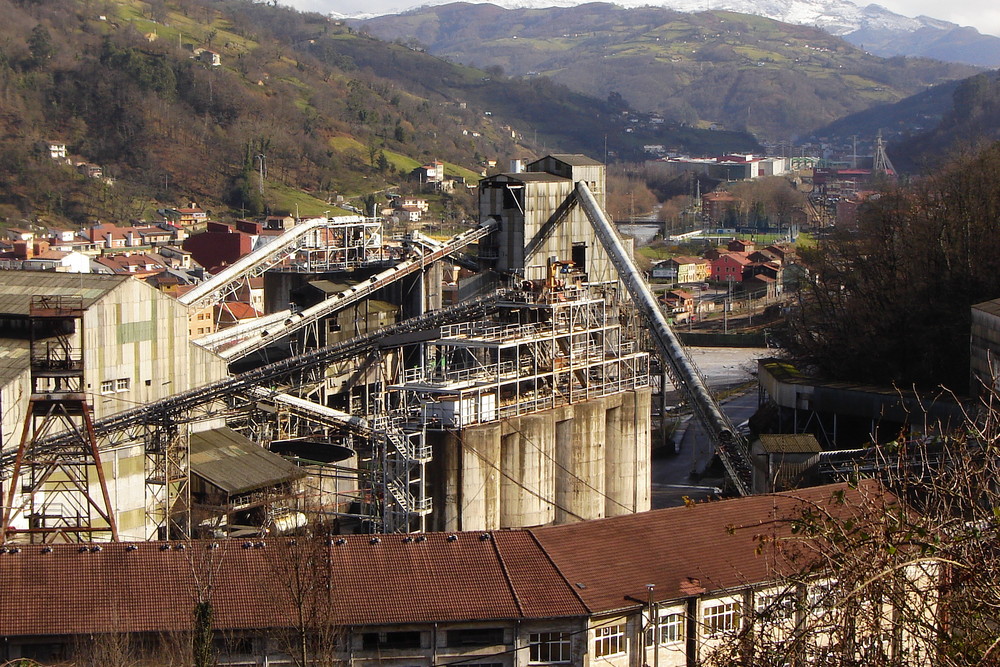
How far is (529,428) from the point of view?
113 ft

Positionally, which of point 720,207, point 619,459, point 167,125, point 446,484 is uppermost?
point 167,125

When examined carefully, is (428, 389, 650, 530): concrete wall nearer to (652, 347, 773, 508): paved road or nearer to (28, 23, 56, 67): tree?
(652, 347, 773, 508): paved road

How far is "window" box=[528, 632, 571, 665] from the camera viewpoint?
72.5 ft

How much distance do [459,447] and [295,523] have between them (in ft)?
12.1

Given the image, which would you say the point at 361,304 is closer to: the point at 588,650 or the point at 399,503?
the point at 399,503

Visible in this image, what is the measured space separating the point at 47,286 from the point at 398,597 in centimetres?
1372

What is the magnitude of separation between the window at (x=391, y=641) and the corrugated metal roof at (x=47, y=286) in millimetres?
11899

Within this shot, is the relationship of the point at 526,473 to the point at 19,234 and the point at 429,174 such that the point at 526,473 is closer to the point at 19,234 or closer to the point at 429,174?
the point at 19,234

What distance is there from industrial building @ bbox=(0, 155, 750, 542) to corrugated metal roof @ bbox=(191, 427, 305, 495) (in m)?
0.07

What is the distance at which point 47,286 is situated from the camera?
32.3m

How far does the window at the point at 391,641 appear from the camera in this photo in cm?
2194

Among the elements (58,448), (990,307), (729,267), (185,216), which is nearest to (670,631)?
(58,448)

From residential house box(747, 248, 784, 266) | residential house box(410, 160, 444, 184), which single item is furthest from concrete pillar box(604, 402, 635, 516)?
residential house box(410, 160, 444, 184)

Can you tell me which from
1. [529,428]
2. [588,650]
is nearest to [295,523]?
[529,428]
